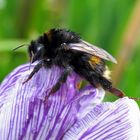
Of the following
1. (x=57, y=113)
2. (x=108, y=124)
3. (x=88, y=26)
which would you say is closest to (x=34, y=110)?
(x=57, y=113)

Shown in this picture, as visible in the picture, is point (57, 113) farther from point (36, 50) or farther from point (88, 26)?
point (88, 26)

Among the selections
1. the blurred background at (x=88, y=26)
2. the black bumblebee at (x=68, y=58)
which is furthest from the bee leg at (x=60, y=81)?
the blurred background at (x=88, y=26)

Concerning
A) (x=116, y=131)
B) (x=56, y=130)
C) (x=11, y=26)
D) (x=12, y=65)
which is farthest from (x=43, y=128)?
(x=11, y=26)

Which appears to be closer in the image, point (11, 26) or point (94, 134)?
point (94, 134)

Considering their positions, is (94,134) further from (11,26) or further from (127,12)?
(11,26)

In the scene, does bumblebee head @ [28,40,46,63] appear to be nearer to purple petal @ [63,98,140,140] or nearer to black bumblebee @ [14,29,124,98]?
black bumblebee @ [14,29,124,98]
